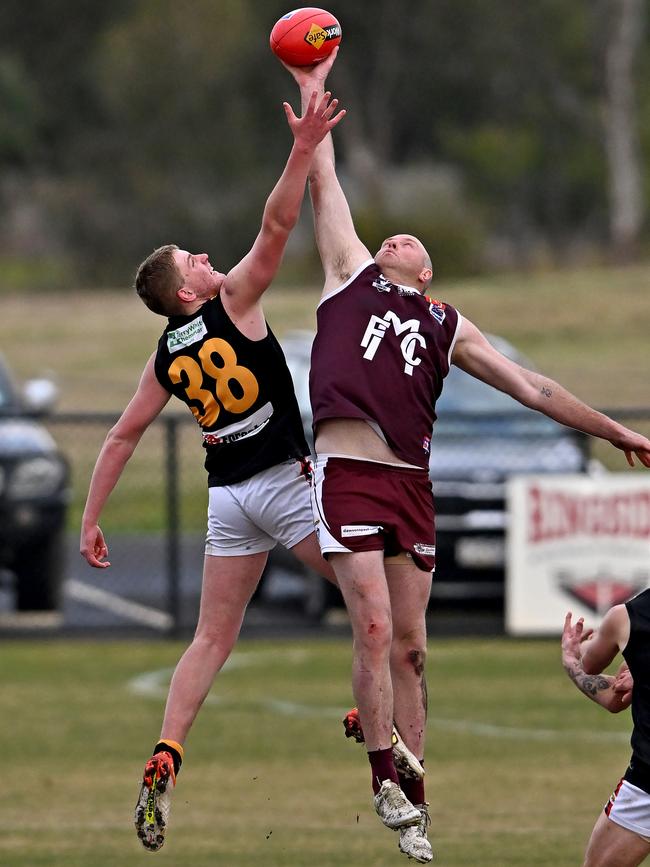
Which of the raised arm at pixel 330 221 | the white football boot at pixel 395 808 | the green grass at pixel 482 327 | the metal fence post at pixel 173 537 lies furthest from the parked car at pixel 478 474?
the green grass at pixel 482 327

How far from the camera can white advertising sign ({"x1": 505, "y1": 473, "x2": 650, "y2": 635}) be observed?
1551 centimetres

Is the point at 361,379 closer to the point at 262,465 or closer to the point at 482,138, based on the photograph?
the point at 262,465

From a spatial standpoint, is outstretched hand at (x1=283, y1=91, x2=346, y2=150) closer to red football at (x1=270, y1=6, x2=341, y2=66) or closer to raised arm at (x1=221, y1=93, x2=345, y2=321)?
raised arm at (x1=221, y1=93, x2=345, y2=321)

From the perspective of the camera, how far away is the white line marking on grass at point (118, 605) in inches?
667

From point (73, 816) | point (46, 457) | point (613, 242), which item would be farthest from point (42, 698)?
point (613, 242)

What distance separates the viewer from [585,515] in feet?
51.4

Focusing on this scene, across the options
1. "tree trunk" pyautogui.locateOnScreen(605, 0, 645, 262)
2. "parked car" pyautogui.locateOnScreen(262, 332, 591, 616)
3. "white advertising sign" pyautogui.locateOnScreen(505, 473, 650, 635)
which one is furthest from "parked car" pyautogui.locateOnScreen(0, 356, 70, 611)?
"tree trunk" pyautogui.locateOnScreen(605, 0, 645, 262)

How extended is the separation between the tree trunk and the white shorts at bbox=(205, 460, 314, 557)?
42273 millimetres

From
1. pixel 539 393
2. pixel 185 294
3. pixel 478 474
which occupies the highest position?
pixel 478 474

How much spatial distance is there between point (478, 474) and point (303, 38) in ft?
30.0

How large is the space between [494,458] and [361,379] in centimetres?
908

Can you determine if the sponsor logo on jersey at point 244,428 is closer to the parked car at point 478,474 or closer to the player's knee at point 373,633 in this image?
the player's knee at point 373,633

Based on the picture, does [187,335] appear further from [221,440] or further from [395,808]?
[395,808]

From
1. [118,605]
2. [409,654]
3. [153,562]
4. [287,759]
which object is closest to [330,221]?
[409,654]
